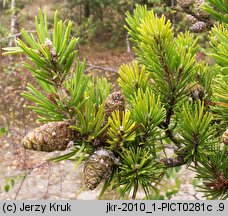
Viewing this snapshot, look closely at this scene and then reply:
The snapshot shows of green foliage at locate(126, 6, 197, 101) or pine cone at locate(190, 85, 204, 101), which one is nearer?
green foliage at locate(126, 6, 197, 101)

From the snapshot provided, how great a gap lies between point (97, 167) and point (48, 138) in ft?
0.30

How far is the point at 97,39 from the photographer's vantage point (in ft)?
26.6

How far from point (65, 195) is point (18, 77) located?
3.31 metres

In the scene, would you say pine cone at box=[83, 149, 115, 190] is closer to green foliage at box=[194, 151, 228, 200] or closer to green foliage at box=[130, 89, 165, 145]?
green foliage at box=[130, 89, 165, 145]

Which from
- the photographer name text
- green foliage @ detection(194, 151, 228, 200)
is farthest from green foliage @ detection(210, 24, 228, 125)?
the photographer name text

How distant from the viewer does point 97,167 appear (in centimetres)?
56

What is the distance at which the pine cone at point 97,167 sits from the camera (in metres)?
0.54

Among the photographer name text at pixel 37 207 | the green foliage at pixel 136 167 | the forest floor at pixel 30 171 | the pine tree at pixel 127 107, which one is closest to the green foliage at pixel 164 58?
the pine tree at pixel 127 107

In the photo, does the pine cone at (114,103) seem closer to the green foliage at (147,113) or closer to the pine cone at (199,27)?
the green foliage at (147,113)

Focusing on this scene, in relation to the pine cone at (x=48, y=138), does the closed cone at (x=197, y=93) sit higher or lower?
higher

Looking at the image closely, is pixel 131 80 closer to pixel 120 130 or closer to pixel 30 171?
pixel 120 130

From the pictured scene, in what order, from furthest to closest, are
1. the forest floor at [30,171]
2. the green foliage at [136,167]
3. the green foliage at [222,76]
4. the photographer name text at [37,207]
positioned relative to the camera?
the forest floor at [30,171] < the photographer name text at [37,207] < the green foliage at [136,167] < the green foliage at [222,76]

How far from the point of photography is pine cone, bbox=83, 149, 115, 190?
1.78ft

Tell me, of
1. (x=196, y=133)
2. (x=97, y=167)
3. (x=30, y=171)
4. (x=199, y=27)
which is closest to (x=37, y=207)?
(x=97, y=167)
